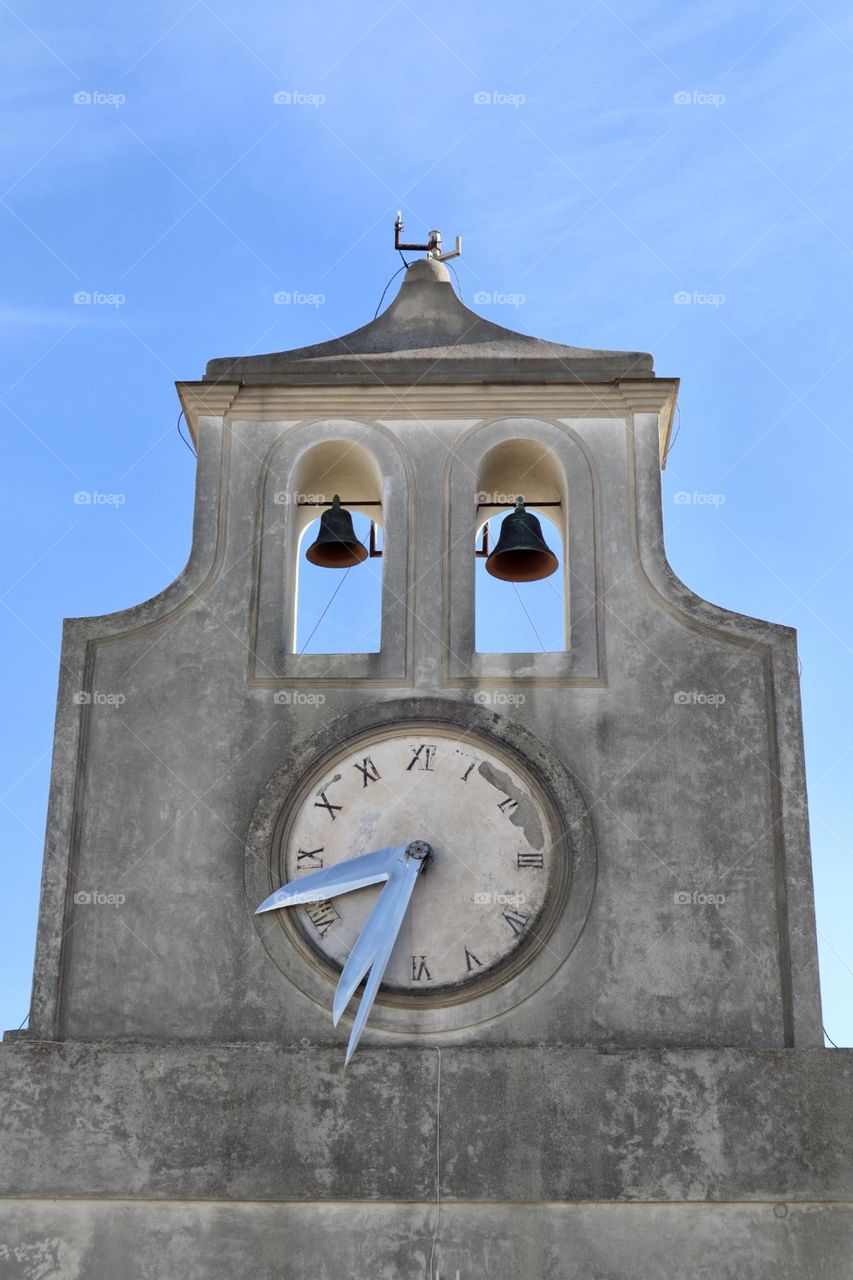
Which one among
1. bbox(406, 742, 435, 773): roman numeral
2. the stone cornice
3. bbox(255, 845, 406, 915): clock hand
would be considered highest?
the stone cornice

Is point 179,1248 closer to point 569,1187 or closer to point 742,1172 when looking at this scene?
point 569,1187

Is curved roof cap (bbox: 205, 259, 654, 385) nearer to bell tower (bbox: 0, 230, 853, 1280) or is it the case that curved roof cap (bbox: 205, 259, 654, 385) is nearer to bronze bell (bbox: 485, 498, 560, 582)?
bell tower (bbox: 0, 230, 853, 1280)

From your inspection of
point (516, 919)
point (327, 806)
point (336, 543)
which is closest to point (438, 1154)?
point (516, 919)

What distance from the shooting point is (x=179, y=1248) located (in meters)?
11.2

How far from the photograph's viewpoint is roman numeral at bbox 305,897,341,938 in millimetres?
12203

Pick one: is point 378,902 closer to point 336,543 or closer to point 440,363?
point 336,543

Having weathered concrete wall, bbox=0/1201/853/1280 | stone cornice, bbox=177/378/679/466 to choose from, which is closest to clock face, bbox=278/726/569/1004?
weathered concrete wall, bbox=0/1201/853/1280

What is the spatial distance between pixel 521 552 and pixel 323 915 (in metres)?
3.27

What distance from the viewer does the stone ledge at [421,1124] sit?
11273 mm

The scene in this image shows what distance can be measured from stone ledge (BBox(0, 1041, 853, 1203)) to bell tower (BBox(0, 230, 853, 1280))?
2cm

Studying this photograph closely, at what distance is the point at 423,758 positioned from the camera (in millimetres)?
12711

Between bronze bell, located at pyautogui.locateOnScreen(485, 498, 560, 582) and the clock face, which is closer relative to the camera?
the clock face

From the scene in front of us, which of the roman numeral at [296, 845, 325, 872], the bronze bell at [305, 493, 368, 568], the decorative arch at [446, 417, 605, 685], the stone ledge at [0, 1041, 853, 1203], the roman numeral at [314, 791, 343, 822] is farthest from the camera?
the bronze bell at [305, 493, 368, 568]

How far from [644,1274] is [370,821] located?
130 inches
